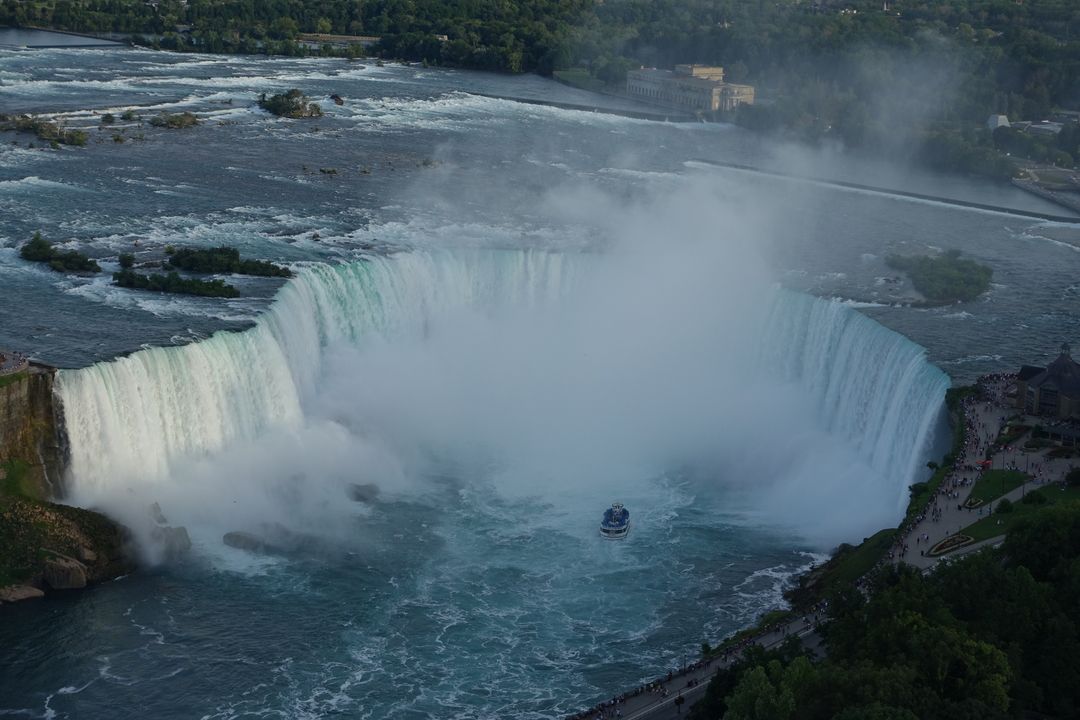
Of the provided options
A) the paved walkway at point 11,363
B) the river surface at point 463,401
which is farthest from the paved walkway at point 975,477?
the paved walkway at point 11,363

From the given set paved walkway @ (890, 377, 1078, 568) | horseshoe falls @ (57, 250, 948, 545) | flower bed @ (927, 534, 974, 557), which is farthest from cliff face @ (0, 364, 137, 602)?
flower bed @ (927, 534, 974, 557)

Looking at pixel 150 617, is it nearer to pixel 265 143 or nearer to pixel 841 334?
pixel 841 334

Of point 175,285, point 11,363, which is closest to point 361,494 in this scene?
point 11,363

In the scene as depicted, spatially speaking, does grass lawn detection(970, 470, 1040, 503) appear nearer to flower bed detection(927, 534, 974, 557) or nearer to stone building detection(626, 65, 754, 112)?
flower bed detection(927, 534, 974, 557)

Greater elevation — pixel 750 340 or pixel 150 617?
pixel 750 340

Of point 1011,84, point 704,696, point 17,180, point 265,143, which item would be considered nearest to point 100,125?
point 265,143

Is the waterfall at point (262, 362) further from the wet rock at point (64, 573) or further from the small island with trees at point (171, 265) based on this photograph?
the wet rock at point (64, 573)

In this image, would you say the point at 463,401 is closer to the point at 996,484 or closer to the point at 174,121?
the point at 996,484
